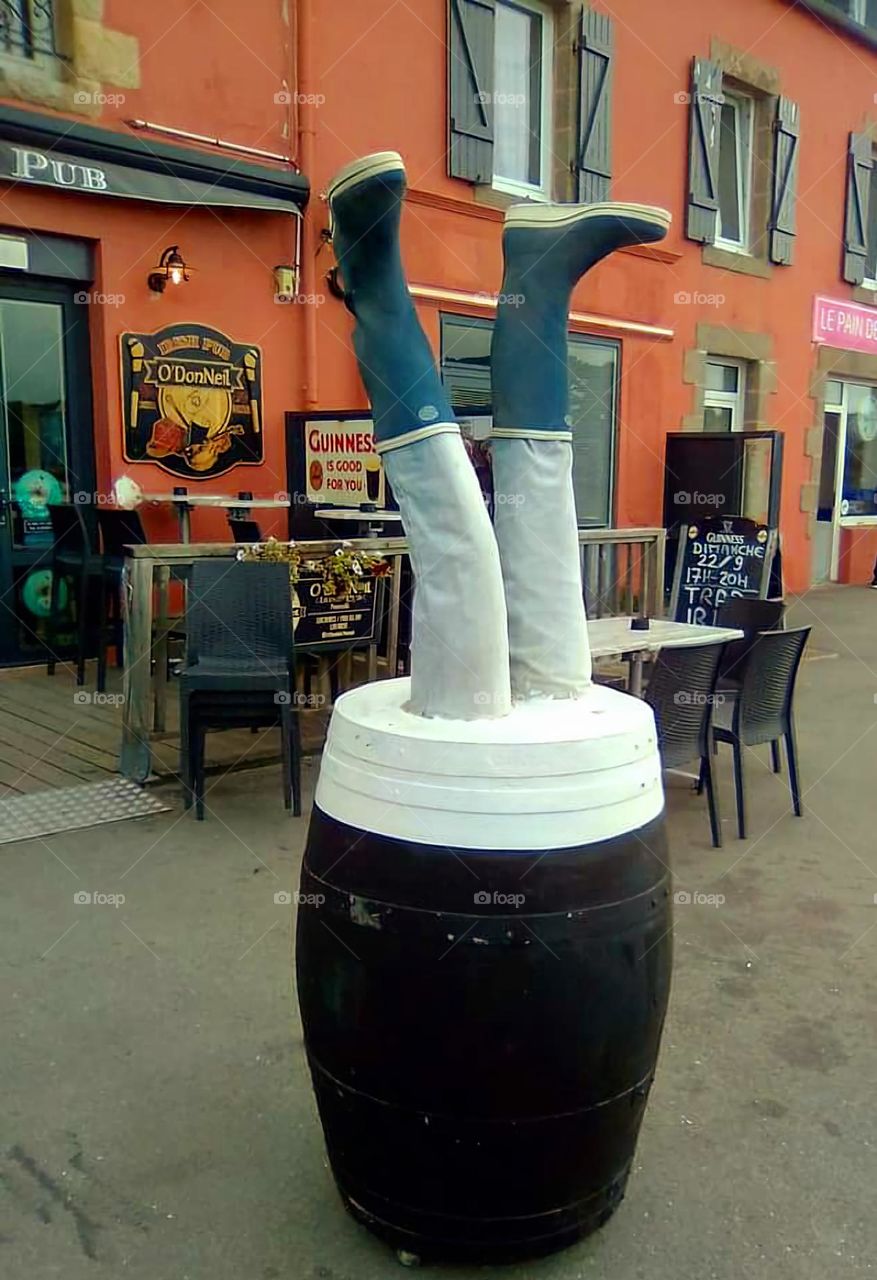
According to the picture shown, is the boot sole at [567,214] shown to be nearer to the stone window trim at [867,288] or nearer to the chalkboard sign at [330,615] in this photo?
the chalkboard sign at [330,615]

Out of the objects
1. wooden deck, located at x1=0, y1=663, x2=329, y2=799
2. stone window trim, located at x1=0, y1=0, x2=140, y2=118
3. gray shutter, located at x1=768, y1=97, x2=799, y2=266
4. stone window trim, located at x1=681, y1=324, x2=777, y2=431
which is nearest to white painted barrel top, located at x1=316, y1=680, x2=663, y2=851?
wooden deck, located at x1=0, y1=663, x2=329, y2=799

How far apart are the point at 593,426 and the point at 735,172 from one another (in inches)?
151

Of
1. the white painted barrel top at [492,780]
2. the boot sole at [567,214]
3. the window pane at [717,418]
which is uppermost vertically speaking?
the window pane at [717,418]

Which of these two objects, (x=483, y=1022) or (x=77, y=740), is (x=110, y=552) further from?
(x=483, y=1022)

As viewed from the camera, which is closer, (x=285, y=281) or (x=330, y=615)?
(x=330, y=615)

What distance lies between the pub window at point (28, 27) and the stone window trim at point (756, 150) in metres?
7.00

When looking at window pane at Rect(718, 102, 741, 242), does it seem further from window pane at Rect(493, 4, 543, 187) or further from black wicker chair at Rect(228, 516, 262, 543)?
black wicker chair at Rect(228, 516, 262, 543)

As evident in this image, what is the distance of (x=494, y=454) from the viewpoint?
238 centimetres

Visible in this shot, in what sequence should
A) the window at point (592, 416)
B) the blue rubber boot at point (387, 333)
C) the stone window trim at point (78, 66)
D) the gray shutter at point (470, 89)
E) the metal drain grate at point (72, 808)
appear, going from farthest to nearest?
the window at point (592, 416)
the gray shutter at point (470, 89)
the stone window trim at point (78, 66)
the metal drain grate at point (72, 808)
the blue rubber boot at point (387, 333)

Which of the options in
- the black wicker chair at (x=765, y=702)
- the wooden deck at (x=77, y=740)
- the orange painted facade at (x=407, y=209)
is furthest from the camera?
the orange painted facade at (x=407, y=209)

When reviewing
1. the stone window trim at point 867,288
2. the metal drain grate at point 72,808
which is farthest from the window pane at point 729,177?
the metal drain grate at point 72,808

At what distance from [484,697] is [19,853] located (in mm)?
2844

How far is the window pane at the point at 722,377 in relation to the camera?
1205 centimetres

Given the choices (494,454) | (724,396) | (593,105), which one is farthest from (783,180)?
(494,454)
